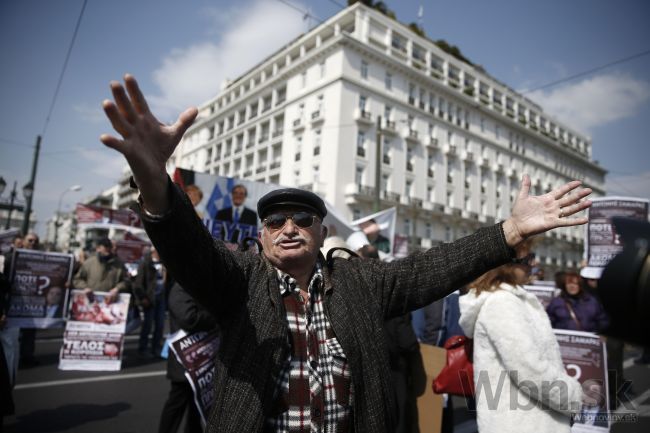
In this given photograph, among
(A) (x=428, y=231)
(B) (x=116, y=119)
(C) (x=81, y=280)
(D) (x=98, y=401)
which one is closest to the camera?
(B) (x=116, y=119)

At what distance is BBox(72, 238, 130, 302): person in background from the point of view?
692cm

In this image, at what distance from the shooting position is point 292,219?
77.0 inches

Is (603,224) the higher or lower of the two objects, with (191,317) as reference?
higher

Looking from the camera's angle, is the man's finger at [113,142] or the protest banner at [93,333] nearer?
the man's finger at [113,142]

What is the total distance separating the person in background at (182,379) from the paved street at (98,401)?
1181 mm

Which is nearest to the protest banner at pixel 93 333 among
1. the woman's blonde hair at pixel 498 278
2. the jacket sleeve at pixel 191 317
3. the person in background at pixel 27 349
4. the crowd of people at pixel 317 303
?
the person in background at pixel 27 349

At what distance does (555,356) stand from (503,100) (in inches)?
2353

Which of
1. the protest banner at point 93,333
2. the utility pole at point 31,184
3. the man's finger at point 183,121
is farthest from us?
the utility pole at point 31,184

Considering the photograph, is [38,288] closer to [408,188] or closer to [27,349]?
[27,349]

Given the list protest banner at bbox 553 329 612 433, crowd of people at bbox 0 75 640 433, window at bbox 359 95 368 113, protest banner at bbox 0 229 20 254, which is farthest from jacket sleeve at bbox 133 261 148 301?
window at bbox 359 95 368 113

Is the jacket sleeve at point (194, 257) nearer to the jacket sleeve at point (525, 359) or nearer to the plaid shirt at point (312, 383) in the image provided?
the plaid shirt at point (312, 383)

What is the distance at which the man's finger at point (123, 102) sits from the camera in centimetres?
119

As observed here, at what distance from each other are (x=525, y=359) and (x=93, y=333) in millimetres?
6728

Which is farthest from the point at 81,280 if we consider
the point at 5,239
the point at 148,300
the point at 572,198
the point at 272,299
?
the point at 572,198
